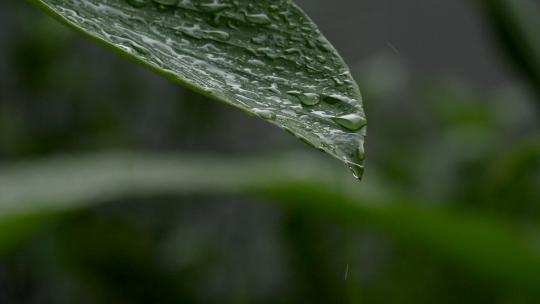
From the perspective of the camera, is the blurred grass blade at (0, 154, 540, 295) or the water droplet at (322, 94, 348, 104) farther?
the blurred grass blade at (0, 154, 540, 295)

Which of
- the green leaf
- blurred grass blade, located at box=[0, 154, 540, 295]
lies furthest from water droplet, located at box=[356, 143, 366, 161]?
blurred grass blade, located at box=[0, 154, 540, 295]

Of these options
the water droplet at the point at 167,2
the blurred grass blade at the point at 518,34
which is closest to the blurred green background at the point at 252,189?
→ the blurred grass blade at the point at 518,34

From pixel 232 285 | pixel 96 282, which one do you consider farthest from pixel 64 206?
pixel 232 285

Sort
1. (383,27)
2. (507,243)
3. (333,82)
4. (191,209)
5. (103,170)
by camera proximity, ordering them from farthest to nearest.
Answer: (383,27) < (191,209) < (103,170) < (507,243) < (333,82)

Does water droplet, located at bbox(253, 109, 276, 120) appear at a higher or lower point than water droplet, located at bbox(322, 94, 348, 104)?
lower

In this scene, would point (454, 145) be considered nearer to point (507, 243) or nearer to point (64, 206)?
point (507, 243)

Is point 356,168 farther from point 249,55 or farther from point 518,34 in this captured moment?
point 518,34

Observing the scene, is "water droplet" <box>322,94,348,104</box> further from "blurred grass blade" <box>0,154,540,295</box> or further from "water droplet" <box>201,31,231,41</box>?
"blurred grass blade" <box>0,154,540,295</box>
